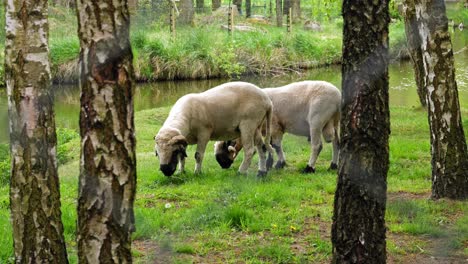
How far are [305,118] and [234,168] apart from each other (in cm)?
135

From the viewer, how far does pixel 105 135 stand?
3744 mm

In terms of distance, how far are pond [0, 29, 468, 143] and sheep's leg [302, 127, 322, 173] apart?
10.0 metres

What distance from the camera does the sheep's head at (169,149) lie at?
363 inches

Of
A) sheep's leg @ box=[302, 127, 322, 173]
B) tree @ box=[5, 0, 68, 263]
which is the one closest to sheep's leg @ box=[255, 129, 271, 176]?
sheep's leg @ box=[302, 127, 322, 173]

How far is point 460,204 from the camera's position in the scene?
7461 mm

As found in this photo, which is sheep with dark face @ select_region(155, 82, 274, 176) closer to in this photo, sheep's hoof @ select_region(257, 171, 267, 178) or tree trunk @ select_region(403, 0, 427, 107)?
sheep's hoof @ select_region(257, 171, 267, 178)

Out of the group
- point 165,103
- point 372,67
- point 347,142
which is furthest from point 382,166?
point 165,103

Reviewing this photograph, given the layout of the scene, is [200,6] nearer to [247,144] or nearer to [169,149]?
[247,144]

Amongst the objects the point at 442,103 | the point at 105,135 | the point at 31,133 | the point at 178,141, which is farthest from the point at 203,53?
the point at 105,135

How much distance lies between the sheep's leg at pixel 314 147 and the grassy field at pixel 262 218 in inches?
8.0

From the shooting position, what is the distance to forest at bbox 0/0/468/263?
3.80m

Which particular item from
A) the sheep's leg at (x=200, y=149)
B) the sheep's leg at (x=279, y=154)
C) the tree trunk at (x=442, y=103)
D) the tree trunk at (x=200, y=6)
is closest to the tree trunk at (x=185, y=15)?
the tree trunk at (x=200, y=6)

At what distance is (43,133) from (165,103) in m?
18.2

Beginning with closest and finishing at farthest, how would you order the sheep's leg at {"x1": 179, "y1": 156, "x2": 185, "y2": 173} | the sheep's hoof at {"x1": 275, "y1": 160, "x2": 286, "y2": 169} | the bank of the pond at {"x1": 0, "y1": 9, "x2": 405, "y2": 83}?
the sheep's leg at {"x1": 179, "y1": 156, "x2": 185, "y2": 173} < the sheep's hoof at {"x1": 275, "y1": 160, "x2": 286, "y2": 169} < the bank of the pond at {"x1": 0, "y1": 9, "x2": 405, "y2": 83}
